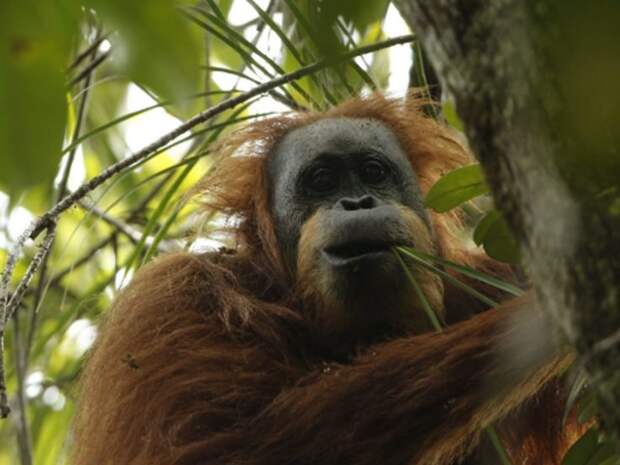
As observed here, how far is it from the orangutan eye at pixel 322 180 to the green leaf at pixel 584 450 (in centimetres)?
224

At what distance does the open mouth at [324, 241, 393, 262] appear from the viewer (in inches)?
172

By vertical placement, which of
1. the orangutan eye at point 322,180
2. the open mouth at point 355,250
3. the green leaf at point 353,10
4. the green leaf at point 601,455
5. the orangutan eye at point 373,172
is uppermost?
the orangutan eye at point 322,180

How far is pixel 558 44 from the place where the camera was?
1354 millimetres

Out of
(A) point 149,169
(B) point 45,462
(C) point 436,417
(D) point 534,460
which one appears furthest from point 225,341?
(A) point 149,169

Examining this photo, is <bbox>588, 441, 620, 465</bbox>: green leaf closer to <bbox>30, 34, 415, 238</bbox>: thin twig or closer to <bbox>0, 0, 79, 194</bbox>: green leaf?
<bbox>30, 34, 415, 238</bbox>: thin twig

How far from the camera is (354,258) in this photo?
4.39 meters

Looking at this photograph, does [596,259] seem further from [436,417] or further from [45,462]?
[45,462]

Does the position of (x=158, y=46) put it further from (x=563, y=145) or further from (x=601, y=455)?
(x=601, y=455)

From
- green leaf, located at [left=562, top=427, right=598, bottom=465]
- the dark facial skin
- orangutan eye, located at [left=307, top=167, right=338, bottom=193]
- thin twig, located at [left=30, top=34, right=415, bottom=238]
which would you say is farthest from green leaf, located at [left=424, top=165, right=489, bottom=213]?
orangutan eye, located at [left=307, top=167, right=338, bottom=193]

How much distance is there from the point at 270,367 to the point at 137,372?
1.73ft

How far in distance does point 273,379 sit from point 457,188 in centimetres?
128

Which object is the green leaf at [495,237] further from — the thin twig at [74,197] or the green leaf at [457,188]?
the thin twig at [74,197]

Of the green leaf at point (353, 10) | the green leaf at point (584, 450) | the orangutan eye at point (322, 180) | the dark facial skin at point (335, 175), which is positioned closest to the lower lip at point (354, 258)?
the dark facial skin at point (335, 175)

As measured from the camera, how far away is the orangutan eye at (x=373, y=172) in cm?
498
